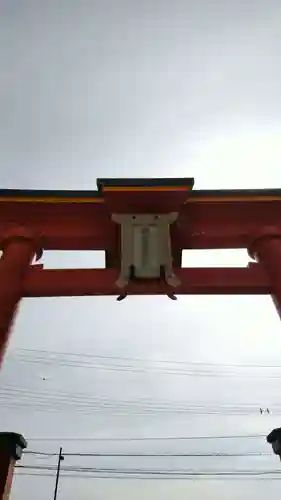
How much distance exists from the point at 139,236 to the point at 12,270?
3.58ft

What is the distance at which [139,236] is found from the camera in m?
3.22

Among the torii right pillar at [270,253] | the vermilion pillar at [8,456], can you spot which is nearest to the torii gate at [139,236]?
the torii right pillar at [270,253]

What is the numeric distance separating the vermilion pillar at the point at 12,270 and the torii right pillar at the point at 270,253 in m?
2.03

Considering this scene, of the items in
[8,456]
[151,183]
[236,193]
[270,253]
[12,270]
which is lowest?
[8,456]

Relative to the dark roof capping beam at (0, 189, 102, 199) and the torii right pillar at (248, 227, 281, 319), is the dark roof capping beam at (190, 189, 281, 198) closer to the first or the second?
the torii right pillar at (248, 227, 281, 319)

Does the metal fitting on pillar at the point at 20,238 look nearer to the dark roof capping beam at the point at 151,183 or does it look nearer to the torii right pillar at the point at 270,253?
the dark roof capping beam at the point at 151,183

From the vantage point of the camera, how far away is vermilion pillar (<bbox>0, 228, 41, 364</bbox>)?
2738 millimetres

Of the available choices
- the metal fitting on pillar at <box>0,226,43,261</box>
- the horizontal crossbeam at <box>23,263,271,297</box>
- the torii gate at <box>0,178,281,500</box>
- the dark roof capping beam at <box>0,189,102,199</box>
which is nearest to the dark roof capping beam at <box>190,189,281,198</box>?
the torii gate at <box>0,178,281,500</box>

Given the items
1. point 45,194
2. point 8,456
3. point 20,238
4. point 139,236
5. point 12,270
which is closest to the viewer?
point 12,270

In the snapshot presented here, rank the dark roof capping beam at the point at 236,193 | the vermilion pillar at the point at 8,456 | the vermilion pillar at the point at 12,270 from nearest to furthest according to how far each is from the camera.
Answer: the vermilion pillar at the point at 12,270
the dark roof capping beam at the point at 236,193
the vermilion pillar at the point at 8,456

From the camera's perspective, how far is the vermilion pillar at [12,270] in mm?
2738

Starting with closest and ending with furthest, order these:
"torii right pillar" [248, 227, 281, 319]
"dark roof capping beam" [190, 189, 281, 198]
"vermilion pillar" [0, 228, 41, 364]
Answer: "vermilion pillar" [0, 228, 41, 364], "torii right pillar" [248, 227, 281, 319], "dark roof capping beam" [190, 189, 281, 198]

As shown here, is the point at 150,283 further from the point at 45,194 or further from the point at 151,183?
the point at 45,194

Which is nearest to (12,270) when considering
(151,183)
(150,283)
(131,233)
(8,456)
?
(131,233)
